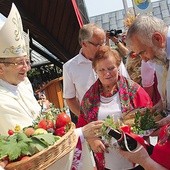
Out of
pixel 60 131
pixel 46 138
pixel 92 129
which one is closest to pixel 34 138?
pixel 46 138

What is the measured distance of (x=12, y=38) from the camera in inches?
122

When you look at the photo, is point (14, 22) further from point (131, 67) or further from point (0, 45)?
point (131, 67)

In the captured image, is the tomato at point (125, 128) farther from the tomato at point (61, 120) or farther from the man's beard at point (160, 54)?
the man's beard at point (160, 54)

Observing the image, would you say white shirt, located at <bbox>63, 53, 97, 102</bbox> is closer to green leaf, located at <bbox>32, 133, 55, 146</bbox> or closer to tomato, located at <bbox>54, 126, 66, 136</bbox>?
tomato, located at <bbox>54, 126, 66, 136</bbox>

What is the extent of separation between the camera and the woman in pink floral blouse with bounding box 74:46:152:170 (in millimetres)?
2682

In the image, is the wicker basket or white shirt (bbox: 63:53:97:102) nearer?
the wicker basket

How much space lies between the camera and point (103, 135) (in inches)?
88.3

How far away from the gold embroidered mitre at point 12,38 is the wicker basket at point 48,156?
984mm

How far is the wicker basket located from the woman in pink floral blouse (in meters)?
0.51

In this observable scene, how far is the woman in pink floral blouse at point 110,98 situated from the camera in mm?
2682

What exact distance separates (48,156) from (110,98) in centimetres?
86

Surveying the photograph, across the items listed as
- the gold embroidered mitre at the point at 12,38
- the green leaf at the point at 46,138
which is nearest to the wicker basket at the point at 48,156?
the green leaf at the point at 46,138

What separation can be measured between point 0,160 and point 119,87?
1095 millimetres

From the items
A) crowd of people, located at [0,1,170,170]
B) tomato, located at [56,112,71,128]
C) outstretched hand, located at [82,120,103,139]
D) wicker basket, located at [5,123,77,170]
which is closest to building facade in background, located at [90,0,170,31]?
crowd of people, located at [0,1,170,170]
